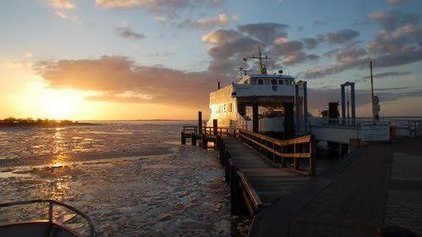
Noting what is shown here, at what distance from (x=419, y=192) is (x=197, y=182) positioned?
1009 cm

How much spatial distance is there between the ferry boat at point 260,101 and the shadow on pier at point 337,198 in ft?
52.8

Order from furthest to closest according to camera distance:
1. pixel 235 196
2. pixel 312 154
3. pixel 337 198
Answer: pixel 312 154 → pixel 235 196 → pixel 337 198

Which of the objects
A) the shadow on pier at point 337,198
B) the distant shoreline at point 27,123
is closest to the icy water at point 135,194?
the shadow on pier at point 337,198

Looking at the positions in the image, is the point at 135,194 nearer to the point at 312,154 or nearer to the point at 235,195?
the point at 235,195

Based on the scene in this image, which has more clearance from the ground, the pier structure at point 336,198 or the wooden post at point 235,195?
the pier structure at point 336,198

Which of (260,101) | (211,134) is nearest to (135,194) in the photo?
(260,101)

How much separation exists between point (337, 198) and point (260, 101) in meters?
24.2

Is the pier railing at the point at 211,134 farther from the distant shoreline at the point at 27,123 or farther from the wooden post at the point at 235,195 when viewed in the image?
the distant shoreline at the point at 27,123

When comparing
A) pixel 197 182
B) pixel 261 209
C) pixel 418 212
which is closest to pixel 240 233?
pixel 261 209

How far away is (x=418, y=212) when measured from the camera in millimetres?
7320

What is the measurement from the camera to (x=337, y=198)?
A: 8516 mm

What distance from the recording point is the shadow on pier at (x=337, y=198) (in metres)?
6.40

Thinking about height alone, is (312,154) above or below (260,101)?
below

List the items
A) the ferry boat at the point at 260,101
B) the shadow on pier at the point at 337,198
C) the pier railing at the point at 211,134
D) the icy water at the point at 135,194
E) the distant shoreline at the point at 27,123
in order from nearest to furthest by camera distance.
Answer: the shadow on pier at the point at 337,198
the icy water at the point at 135,194
the ferry boat at the point at 260,101
the pier railing at the point at 211,134
the distant shoreline at the point at 27,123
